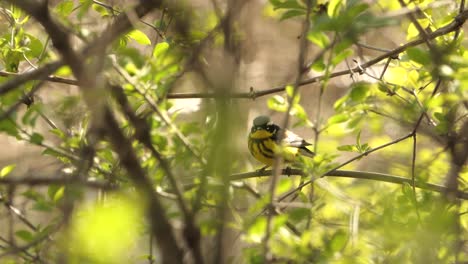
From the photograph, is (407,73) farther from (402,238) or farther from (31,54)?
(31,54)

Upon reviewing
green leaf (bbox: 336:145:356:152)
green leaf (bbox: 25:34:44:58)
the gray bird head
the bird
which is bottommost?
green leaf (bbox: 336:145:356:152)

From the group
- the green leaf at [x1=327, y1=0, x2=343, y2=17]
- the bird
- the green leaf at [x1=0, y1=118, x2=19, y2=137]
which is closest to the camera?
the green leaf at [x1=327, y1=0, x2=343, y2=17]

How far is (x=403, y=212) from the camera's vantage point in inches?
74.9

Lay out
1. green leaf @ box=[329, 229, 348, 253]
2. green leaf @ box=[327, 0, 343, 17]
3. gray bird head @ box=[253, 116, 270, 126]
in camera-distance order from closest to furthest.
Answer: green leaf @ box=[329, 229, 348, 253] → green leaf @ box=[327, 0, 343, 17] → gray bird head @ box=[253, 116, 270, 126]

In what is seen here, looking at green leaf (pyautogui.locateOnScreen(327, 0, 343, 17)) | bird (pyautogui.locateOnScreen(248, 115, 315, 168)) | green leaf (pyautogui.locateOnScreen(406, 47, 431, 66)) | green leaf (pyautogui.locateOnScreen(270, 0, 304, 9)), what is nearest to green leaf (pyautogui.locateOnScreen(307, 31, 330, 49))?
green leaf (pyautogui.locateOnScreen(327, 0, 343, 17))

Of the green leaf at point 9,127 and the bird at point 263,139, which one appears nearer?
the green leaf at point 9,127

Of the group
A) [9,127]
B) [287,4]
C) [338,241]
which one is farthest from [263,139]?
[338,241]

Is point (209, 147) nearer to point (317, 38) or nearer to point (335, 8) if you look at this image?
point (317, 38)

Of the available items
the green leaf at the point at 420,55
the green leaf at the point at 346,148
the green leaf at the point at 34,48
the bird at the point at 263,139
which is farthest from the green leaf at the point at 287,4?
the bird at the point at 263,139

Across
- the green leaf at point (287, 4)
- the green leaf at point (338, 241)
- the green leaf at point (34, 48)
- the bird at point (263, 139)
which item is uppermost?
the bird at point (263, 139)

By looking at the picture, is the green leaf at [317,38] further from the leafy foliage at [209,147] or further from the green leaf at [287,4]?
the green leaf at [287,4]

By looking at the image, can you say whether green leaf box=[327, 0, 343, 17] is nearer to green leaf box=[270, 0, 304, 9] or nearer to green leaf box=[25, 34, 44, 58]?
green leaf box=[270, 0, 304, 9]

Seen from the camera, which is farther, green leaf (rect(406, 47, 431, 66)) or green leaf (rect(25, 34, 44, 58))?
green leaf (rect(25, 34, 44, 58))

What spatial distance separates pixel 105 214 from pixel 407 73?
6.16 ft
